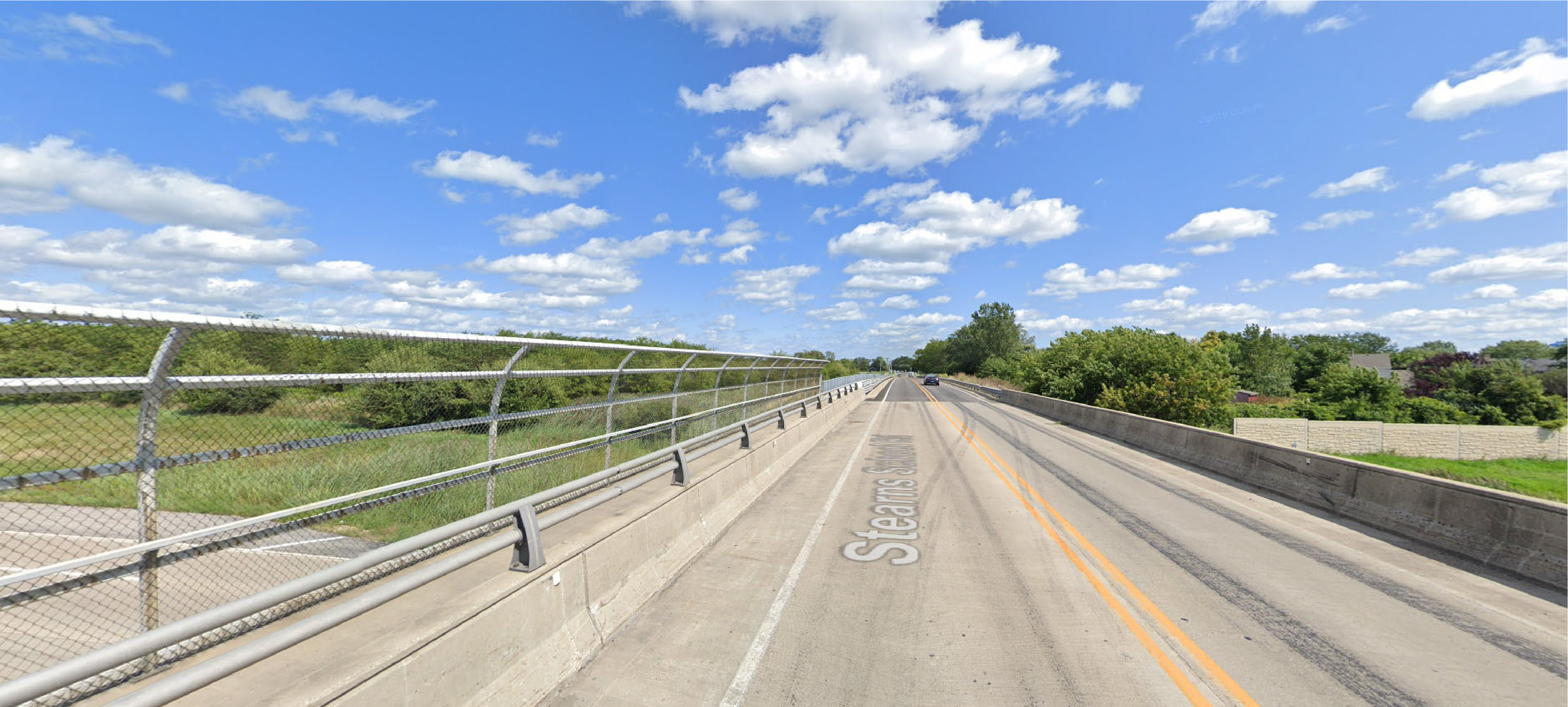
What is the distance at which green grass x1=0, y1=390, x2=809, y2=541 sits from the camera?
2.65m

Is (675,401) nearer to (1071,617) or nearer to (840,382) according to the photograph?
(1071,617)

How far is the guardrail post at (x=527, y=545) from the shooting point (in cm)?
377

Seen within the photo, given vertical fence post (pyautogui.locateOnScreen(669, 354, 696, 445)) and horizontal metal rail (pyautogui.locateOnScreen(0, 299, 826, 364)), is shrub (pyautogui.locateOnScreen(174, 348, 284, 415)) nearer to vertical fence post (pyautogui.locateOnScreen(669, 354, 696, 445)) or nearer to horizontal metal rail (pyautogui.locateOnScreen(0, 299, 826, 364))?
horizontal metal rail (pyautogui.locateOnScreen(0, 299, 826, 364))

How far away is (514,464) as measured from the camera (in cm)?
586

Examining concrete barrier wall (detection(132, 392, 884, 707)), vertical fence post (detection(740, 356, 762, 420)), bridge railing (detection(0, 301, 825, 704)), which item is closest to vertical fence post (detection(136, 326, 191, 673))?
bridge railing (detection(0, 301, 825, 704))

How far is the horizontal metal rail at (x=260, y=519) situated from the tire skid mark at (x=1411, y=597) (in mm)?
7652

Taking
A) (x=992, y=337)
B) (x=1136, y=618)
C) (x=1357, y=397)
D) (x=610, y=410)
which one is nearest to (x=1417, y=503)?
(x=1136, y=618)

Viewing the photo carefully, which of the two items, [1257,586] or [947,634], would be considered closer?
[947,634]

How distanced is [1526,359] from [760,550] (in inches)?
2107

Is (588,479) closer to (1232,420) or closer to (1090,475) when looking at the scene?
(1090,475)

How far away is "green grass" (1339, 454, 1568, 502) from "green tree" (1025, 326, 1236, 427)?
5143 millimetres

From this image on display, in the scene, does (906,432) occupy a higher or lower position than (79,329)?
lower

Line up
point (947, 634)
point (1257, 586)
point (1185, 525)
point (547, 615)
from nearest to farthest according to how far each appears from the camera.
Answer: point (547, 615), point (947, 634), point (1257, 586), point (1185, 525)

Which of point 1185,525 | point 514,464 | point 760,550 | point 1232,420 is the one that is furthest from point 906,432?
point 1232,420
